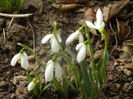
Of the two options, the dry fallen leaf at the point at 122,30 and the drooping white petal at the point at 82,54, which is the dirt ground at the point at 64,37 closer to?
the dry fallen leaf at the point at 122,30

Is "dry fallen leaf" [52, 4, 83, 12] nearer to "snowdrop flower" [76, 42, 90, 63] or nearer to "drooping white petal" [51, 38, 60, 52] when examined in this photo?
"drooping white petal" [51, 38, 60, 52]

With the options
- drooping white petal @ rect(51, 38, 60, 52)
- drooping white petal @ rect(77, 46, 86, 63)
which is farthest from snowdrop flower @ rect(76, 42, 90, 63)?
drooping white petal @ rect(51, 38, 60, 52)

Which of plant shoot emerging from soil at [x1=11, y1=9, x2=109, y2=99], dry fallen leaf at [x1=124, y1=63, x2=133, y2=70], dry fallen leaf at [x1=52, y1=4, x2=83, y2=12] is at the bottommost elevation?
dry fallen leaf at [x1=124, y1=63, x2=133, y2=70]

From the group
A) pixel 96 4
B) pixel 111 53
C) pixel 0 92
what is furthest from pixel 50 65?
pixel 96 4

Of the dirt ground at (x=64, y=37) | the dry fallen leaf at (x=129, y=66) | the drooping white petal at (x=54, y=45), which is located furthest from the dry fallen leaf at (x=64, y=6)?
the drooping white petal at (x=54, y=45)

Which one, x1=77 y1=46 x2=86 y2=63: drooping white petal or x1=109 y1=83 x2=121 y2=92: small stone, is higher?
x1=77 y1=46 x2=86 y2=63: drooping white petal

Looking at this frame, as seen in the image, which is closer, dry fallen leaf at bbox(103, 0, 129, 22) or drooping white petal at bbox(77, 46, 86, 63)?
drooping white petal at bbox(77, 46, 86, 63)

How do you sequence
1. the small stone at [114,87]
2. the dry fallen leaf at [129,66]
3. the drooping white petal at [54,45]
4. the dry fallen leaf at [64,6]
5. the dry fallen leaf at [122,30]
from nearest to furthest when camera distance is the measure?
the drooping white petal at [54,45]
the small stone at [114,87]
the dry fallen leaf at [129,66]
the dry fallen leaf at [122,30]
the dry fallen leaf at [64,6]

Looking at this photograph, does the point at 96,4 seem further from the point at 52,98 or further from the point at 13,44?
the point at 52,98

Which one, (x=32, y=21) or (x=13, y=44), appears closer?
(x=13, y=44)
